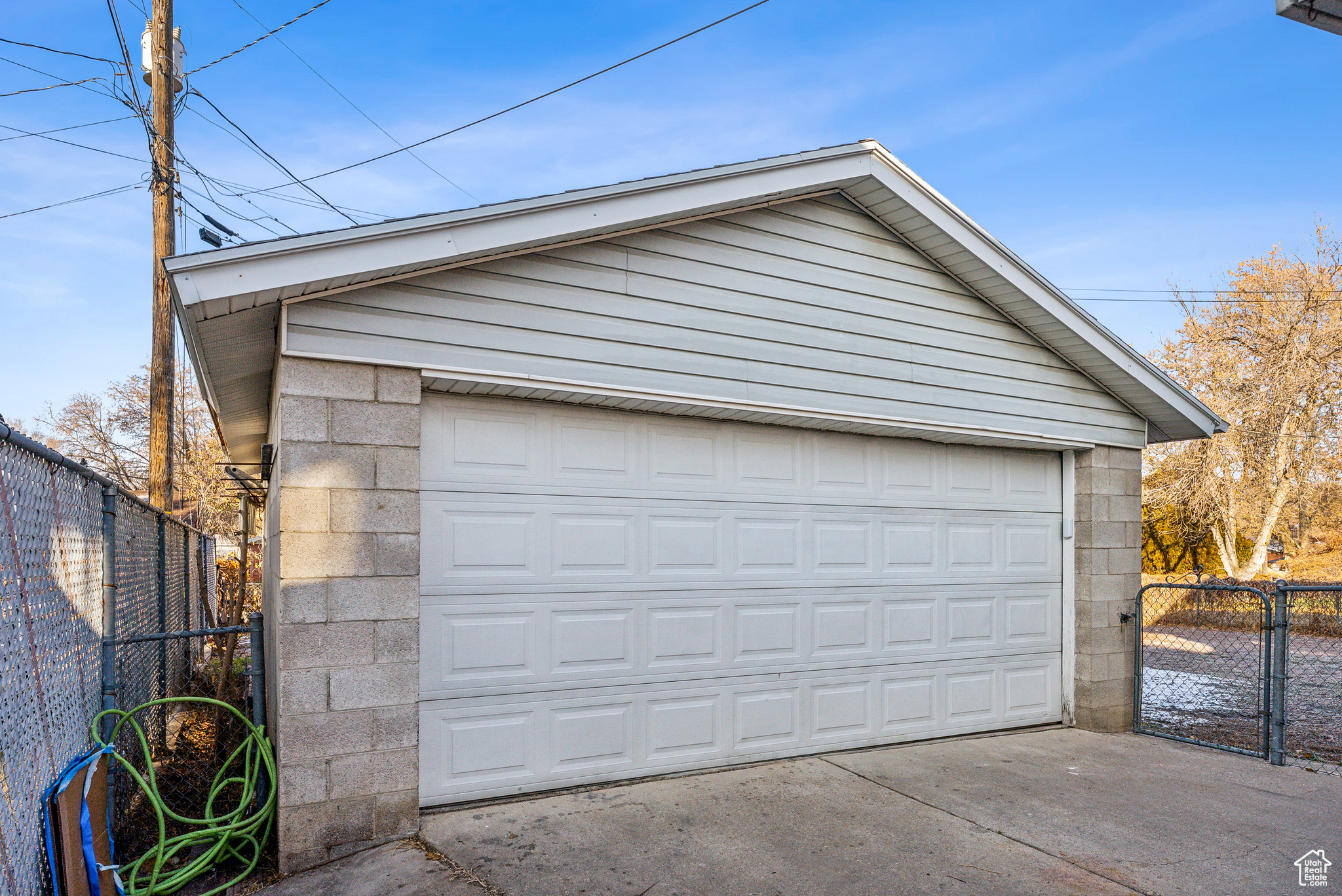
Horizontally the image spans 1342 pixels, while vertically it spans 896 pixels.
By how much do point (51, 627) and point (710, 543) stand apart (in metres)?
3.37

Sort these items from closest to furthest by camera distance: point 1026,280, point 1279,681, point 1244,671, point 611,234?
point 611,234 → point 1279,681 → point 1026,280 → point 1244,671

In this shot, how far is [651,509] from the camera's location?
498cm

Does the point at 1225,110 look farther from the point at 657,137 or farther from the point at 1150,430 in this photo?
the point at 657,137

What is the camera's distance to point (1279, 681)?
5711mm

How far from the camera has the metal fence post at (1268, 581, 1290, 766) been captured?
5680 mm

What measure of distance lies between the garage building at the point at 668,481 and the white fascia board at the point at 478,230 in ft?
0.05

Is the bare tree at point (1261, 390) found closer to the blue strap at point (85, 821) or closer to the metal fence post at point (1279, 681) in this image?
the metal fence post at point (1279, 681)

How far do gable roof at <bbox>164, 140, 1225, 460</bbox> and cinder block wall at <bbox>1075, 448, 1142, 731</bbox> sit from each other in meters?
0.71

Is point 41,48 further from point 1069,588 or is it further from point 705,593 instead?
point 1069,588

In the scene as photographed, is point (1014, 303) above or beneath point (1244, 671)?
above

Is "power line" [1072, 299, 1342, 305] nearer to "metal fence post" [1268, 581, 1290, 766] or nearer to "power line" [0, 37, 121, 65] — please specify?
"metal fence post" [1268, 581, 1290, 766]

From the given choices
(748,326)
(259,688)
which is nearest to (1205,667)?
(748,326)

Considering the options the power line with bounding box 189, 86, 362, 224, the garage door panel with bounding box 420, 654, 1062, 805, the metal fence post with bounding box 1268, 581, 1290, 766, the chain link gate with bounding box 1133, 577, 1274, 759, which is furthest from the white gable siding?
the power line with bounding box 189, 86, 362, 224
